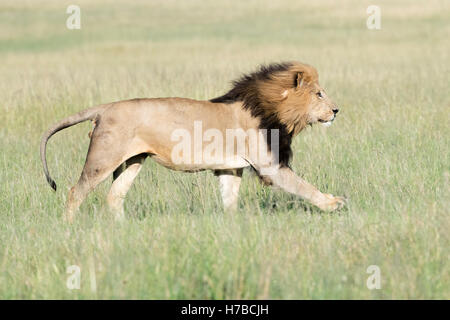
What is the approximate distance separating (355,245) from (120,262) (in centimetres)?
145

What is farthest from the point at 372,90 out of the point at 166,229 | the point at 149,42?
the point at 149,42

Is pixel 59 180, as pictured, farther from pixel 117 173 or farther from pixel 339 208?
pixel 339 208

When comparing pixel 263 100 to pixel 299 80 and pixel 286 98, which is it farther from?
pixel 299 80

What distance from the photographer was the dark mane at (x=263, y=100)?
6.01 m

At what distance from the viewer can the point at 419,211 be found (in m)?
5.21

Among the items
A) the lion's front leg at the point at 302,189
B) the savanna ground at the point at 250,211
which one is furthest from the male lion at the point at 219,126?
the savanna ground at the point at 250,211

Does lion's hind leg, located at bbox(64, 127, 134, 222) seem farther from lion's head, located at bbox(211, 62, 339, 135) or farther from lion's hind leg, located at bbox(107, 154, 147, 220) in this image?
lion's head, located at bbox(211, 62, 339, 135)

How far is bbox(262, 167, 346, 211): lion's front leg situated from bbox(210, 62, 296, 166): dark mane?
0.10 m

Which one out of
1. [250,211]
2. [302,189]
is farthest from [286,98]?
[250,211]

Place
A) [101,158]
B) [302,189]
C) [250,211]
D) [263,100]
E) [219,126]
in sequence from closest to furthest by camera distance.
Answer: [250,211] < [101,158] < [302,189] < [219,126] < [263,100]

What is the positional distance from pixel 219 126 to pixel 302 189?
0.82 meters

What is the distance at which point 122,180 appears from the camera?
6.16 m

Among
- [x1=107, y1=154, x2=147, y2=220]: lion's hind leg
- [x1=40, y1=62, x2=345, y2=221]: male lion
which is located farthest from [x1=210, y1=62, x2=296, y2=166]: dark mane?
[x1=107, y1=154, x2=147, y2=220]: lion's hind leg

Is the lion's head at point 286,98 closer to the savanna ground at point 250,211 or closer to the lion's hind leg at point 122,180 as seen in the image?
the savanna ground at point 250,211
